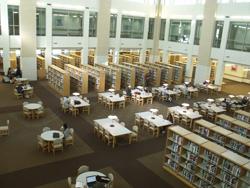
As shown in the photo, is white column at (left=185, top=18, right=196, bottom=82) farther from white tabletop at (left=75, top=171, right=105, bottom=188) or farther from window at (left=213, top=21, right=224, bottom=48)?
white tabletop at (left=75, top=171, right=105, bottom=188)

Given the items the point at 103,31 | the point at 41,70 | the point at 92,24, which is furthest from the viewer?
the point at 92,24

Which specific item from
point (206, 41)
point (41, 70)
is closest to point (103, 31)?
point (41, 70)

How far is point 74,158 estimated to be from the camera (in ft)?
35.1

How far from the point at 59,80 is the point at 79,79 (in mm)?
1494

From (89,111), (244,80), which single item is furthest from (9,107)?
(244,80)

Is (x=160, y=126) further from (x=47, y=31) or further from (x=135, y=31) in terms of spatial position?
(x=135, y=31)

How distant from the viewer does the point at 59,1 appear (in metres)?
23.3

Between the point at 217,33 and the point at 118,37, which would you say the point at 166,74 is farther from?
the point at 118,37

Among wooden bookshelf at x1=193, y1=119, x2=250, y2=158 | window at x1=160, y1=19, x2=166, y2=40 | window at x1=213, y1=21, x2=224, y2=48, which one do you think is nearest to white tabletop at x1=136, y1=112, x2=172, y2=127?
wooden bookshelf at x1=193, y1=119, x2=250, y2=158

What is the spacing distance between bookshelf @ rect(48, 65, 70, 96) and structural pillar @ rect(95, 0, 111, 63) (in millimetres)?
6031

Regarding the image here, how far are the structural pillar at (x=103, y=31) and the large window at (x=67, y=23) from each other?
5.96ft

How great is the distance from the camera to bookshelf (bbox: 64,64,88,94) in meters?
19.8

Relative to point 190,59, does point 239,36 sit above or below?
above

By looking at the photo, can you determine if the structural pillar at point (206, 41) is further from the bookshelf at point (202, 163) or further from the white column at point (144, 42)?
the bookshelf at point (202, 163)
